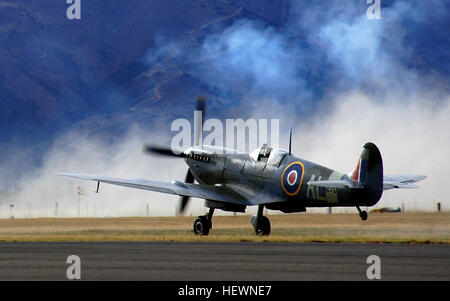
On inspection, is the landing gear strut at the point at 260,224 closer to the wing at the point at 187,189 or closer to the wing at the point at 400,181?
the wing at the point at 187,189

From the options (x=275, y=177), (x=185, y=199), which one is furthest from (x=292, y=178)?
(x=185, y=199)

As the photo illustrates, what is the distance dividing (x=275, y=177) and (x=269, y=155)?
4.08ft

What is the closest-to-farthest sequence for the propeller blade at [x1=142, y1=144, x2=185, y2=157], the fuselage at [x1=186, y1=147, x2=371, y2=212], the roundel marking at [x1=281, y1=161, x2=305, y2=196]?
the fuselage at [x1=186, y1=147, x2=371, y2=212]
the roundel marking at [x1=281, y1=161, x2=305, y2=196]
the propeller blade at [x1=142, y1=144, x2=185, y2=157]

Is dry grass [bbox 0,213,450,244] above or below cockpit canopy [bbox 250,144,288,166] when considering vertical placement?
below

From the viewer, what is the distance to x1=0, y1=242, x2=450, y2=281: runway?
18000 mm

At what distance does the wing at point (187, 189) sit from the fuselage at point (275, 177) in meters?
0.38

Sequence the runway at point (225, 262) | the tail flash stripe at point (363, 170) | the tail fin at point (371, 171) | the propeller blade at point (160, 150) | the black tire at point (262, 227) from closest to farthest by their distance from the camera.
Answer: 1. the runway at point (225, 262)
2. the tail fin at point (371, 171)
3. the tail flash stripe at point (363, 170)
4. the black tire at point (262, 227)
5. the propeller blade at point (160, 150)

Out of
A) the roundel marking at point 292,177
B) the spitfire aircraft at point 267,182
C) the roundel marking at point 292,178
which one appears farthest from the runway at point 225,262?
the roundel marking at point 292,177

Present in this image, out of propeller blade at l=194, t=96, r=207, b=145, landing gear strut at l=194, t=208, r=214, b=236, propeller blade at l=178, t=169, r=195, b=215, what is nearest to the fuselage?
propeller blade at l=178, t=169, r=195, b=215

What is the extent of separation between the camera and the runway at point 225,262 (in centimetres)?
1800

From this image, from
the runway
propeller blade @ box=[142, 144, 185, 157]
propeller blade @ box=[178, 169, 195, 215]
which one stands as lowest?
the runway

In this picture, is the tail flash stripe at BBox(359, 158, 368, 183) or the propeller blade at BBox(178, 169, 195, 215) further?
the propeller blade at BBox(178, 169, 195, 215)

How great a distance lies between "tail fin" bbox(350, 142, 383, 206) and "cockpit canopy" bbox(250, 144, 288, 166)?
4.91 meters

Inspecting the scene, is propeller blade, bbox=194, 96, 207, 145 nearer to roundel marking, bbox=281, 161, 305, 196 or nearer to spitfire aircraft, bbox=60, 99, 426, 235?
spitfire aircraft, bbox=60, 99, 426, 235
